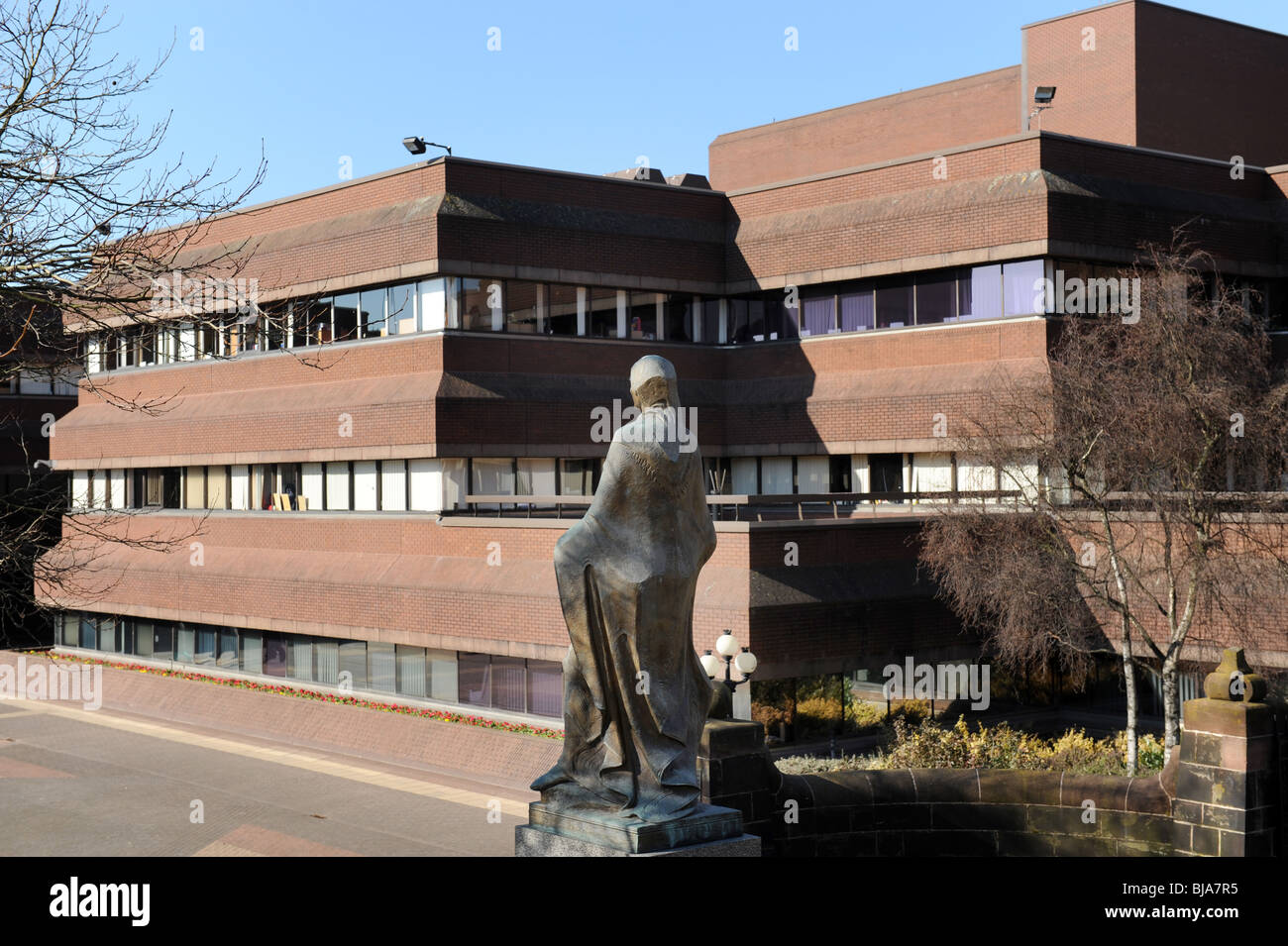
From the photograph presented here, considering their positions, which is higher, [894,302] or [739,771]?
[894,302]

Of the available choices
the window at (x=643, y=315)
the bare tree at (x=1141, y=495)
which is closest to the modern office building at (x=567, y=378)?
the window at (x=643, y=315)

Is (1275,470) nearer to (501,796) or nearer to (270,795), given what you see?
(501,796)

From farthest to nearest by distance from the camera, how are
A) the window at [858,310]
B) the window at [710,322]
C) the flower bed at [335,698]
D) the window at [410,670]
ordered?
the window at [710,322] → the window at [858,310] → the window at [410,670] → the flower bed at [335,698]

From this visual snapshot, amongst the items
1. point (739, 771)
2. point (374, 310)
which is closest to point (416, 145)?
point (374, 310)

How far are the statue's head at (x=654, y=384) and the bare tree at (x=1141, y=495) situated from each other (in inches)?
477

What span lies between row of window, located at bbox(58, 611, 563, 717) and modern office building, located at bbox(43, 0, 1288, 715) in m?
0.07

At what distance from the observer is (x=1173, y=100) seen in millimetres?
37719

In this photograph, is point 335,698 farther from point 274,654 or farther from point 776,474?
point 776,474

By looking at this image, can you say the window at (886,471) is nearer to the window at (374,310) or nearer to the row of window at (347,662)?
the row of window at (347,662)

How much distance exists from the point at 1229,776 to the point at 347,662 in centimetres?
2037

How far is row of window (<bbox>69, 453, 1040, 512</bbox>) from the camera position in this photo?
96.4 ft

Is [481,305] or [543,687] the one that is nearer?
[543,687]

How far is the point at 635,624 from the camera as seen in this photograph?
9.51 m

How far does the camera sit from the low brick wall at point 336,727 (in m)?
24.2
